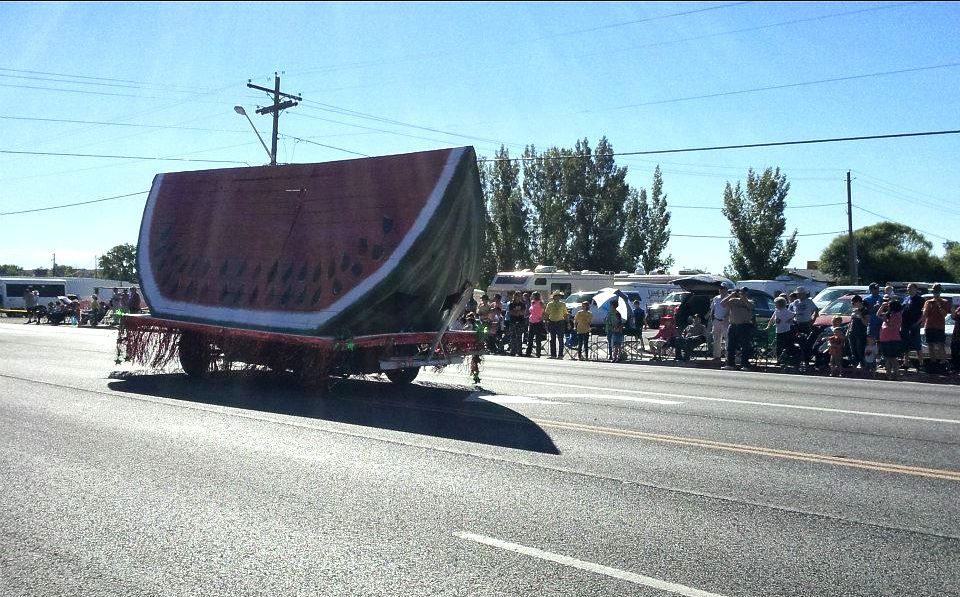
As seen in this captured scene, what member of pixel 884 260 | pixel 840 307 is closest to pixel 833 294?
pixel 840 307

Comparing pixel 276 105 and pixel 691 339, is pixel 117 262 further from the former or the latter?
pixel 691 339

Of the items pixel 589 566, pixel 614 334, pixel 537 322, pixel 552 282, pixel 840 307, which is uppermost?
pixel 552 282

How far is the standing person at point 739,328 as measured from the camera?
19.4 m

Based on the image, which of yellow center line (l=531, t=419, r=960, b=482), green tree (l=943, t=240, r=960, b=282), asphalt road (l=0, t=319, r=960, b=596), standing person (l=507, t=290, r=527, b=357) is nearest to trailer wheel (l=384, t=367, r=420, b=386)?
asphalt road (l=0, t=319, r=960, b=596)

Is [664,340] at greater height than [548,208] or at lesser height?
lesser

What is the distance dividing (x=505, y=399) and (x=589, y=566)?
7.60 meters

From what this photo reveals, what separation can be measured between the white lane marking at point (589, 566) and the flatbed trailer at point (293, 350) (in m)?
7.04

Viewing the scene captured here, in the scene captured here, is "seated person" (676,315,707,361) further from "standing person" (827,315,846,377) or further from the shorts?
the shorts

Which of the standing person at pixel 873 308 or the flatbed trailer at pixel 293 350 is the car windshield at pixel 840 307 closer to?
the standing person at pixel 873 308

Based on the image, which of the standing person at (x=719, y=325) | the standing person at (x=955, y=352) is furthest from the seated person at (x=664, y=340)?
the standing person at (x=955, y=352)

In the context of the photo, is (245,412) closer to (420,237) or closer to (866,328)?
(420,237)

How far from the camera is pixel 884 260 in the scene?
2783 inches

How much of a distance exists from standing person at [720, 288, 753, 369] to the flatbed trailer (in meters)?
7.66

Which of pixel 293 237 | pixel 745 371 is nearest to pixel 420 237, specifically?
pixel 293 237
